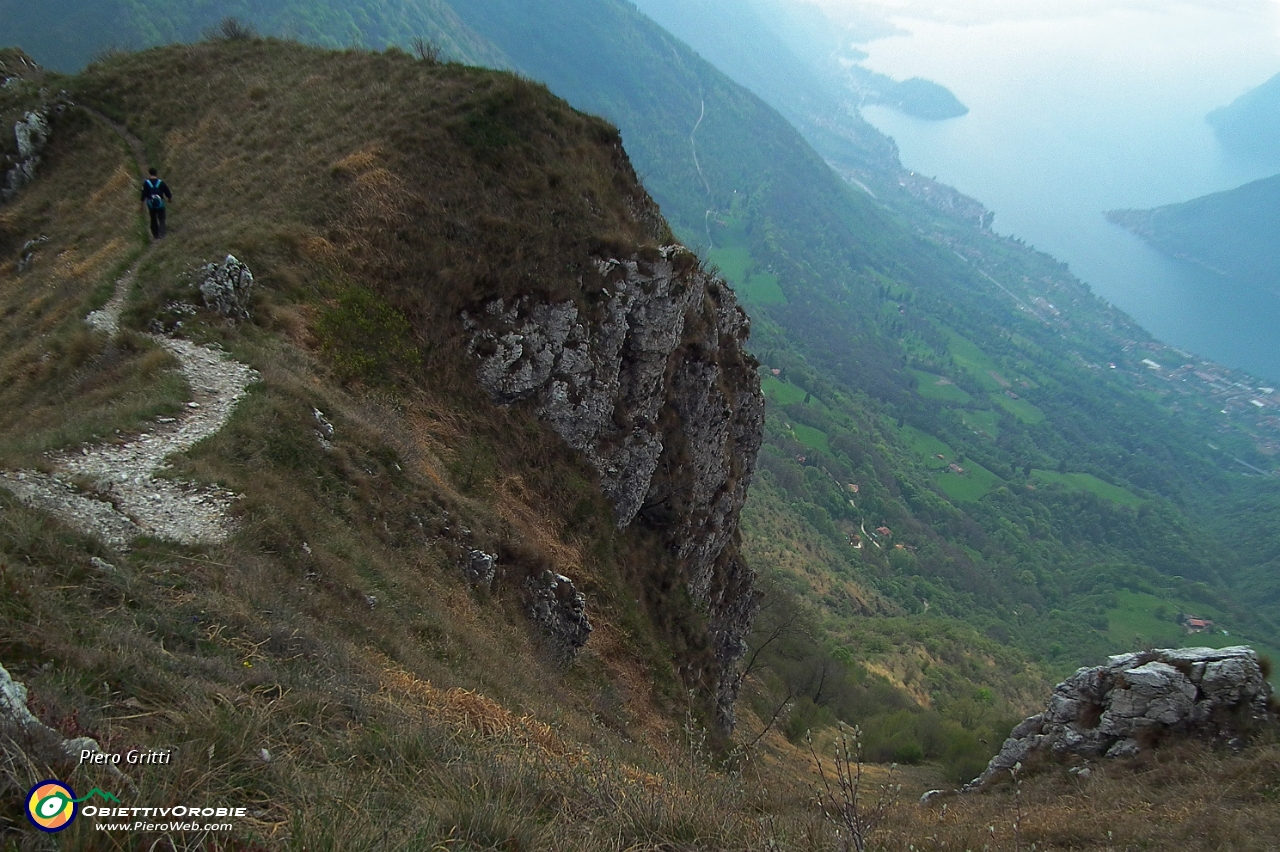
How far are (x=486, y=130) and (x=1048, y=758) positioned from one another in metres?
28.6

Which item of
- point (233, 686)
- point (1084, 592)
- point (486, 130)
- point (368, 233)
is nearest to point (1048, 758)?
point (233, 686)

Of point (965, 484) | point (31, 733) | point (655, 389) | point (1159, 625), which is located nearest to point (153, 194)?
point (655, 389)

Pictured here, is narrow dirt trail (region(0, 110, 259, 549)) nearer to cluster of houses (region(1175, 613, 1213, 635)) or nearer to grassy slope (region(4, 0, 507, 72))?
grassy slope (region(4, 0, 507, 72))

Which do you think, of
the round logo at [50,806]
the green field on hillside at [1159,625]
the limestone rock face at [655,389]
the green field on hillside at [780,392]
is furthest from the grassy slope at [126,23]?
the green field on hillside at [1159,625]

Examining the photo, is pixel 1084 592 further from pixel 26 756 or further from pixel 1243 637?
pixel 26 756

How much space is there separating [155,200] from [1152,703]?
31943mm

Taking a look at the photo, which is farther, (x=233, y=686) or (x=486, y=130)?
(x=486, y=130)

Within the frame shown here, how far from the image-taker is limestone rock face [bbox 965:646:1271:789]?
1313cm

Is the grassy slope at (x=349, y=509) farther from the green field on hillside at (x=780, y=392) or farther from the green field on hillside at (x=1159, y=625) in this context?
the green field on hillside at (x=1159, y=625)

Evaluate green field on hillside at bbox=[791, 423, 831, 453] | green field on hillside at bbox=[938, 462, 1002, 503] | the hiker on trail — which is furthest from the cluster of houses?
the hiker on trail

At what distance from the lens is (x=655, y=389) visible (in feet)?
87.6

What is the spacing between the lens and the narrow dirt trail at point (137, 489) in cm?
905

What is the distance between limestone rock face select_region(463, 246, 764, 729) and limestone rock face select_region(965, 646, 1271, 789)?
49.6 ft

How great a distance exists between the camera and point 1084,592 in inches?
6417
